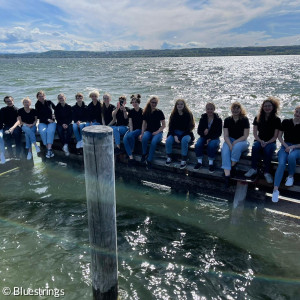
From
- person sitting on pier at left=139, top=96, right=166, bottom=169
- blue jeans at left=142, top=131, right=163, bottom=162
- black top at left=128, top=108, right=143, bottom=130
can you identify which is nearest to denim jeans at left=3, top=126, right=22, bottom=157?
black top at left=128, top=108, right=143, bottom=130

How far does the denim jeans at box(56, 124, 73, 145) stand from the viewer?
870 cm

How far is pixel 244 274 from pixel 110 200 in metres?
3.31

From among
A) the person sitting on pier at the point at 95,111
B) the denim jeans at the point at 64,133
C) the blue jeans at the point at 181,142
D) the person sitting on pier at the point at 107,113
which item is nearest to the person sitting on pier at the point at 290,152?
the blue jeans at the point at 181,142

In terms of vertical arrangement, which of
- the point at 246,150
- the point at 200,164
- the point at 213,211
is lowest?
the point at 213,211

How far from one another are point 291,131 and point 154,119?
10.9ft

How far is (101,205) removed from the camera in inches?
147

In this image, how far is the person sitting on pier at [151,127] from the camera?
24.3 feet

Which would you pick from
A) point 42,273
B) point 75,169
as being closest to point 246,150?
point 42,273

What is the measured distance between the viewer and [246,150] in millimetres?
6598

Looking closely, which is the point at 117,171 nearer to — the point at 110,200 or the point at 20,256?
the point at 20,256

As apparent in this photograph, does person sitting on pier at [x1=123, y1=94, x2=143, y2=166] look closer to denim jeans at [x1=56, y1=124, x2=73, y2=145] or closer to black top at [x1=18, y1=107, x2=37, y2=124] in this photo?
denim jeans at [x1=56, y1=124, x2=73, y2=145]

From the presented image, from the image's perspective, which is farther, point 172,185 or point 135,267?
point 172,185

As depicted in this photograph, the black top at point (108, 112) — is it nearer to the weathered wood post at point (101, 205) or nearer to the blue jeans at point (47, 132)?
the blue jeans at point (47, 132)

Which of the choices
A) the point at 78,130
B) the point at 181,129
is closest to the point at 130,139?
the point at 181,129
